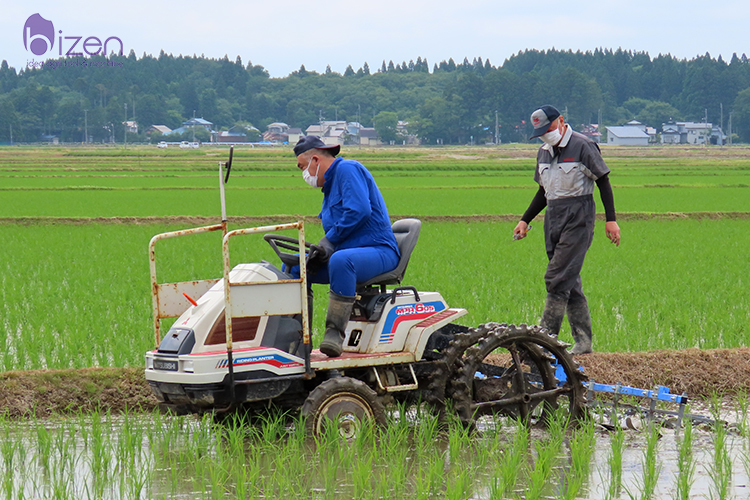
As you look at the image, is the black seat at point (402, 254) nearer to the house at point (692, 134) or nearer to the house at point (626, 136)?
the house at point (626, 136)

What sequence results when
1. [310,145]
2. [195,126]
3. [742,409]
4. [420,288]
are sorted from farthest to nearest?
[195,126] < [420,288] < [742,409] < [310,145]

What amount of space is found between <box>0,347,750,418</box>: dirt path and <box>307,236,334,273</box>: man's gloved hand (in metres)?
1.52

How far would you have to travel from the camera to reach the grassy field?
21.9 ft

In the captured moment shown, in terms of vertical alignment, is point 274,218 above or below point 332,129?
below

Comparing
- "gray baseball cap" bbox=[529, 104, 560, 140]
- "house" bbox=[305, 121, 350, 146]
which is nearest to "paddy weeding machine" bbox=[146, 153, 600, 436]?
"gray baseball cap" bbox=[529, 104, 560, 140]

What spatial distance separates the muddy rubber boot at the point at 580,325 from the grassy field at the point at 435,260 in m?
0.60

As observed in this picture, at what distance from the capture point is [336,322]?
407 centimetres

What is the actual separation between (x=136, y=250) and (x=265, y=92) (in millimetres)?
116852

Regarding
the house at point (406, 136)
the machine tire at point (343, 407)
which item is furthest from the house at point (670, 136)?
the machine tire at point (343, 407)

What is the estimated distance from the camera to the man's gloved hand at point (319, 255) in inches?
163

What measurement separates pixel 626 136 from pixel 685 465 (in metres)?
95.2

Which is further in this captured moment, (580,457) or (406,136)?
(406,136)

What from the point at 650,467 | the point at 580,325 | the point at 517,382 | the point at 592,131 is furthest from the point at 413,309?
the point at 592,131

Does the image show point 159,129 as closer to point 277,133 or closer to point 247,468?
point 277,133
